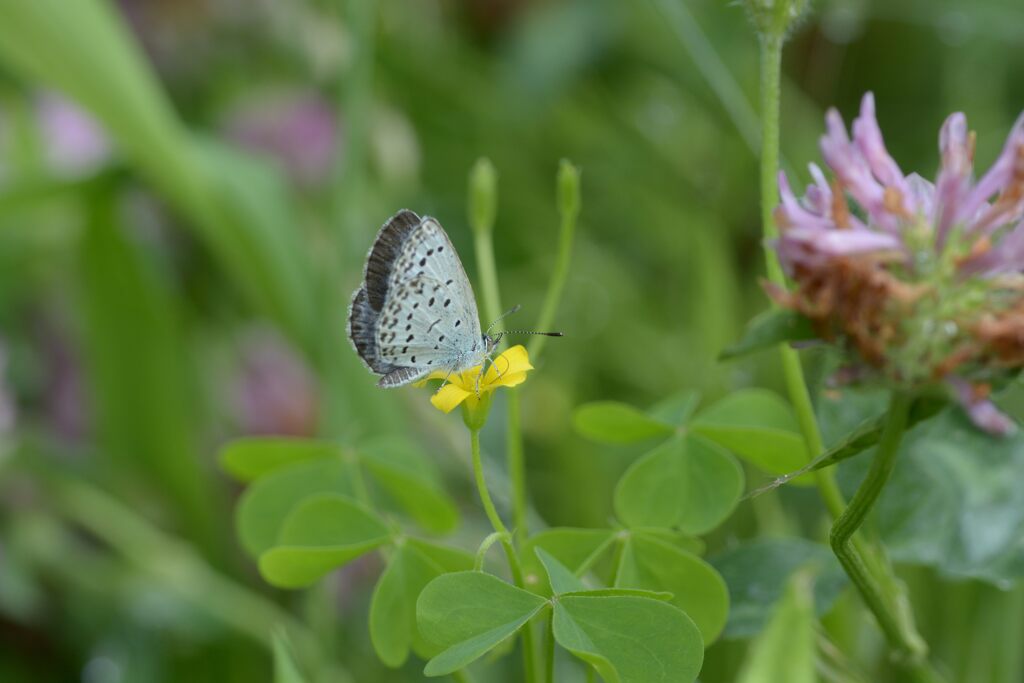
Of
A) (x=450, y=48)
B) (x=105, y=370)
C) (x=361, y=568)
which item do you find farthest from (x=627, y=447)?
(x=450, y=48)

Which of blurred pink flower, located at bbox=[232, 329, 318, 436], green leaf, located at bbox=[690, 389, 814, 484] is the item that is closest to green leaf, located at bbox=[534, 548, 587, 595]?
green leaf, located at bbox=[690, 389, 814, 484]

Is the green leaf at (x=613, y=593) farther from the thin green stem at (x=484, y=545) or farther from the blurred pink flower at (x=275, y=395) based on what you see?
the blurred pink flower at (x=275, y=395)

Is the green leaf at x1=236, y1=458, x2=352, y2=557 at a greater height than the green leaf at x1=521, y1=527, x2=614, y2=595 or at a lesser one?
lesser

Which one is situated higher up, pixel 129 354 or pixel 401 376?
pixel 401 376

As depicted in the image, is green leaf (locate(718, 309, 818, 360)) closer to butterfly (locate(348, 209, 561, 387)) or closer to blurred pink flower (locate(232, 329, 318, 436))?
butterfly (locate(348, 209, 561, 387))

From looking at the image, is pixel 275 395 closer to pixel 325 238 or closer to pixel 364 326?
pixel 325 238

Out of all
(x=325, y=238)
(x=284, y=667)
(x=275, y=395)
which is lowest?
(x=275, y=395)

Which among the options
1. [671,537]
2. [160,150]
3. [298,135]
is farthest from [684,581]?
[298,135]
